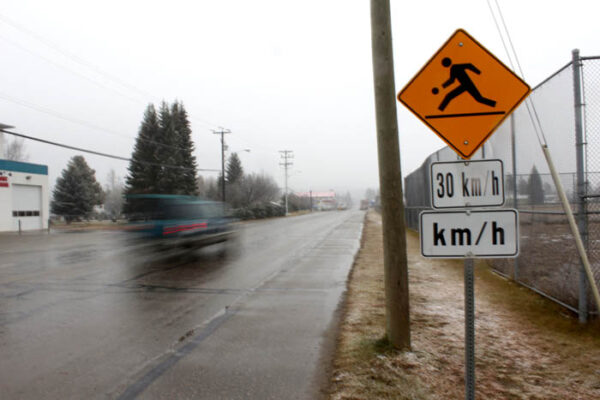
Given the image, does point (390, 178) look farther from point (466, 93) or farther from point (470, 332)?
point (470, 332)

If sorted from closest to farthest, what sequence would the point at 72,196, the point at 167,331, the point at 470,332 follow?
the point at 470,332
the point at 167,331
the point at 72,196

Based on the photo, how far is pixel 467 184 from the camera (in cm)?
323

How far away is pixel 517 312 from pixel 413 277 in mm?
3279

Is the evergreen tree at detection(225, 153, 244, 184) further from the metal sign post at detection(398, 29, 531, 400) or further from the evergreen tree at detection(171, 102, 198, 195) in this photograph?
the metal sign post at detection(398, 29, 531, 400)

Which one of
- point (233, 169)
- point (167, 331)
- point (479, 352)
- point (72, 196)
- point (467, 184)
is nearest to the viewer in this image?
point (467, 184)

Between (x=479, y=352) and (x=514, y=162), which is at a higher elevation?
(x=514, y=162)

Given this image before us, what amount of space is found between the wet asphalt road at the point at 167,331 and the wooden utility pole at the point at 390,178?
0.93 meters

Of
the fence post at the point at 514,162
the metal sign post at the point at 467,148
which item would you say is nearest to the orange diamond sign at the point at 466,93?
the metal sign post at the point at 467,148

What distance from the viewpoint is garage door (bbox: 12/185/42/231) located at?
32725 mm

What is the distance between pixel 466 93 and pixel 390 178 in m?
1.48

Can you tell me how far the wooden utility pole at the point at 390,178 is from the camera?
481cm

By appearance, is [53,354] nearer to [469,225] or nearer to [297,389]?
[297,389]

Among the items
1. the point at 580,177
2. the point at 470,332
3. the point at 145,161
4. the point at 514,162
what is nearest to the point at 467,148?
the point at 470,332

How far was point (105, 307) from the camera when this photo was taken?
7.22 m
